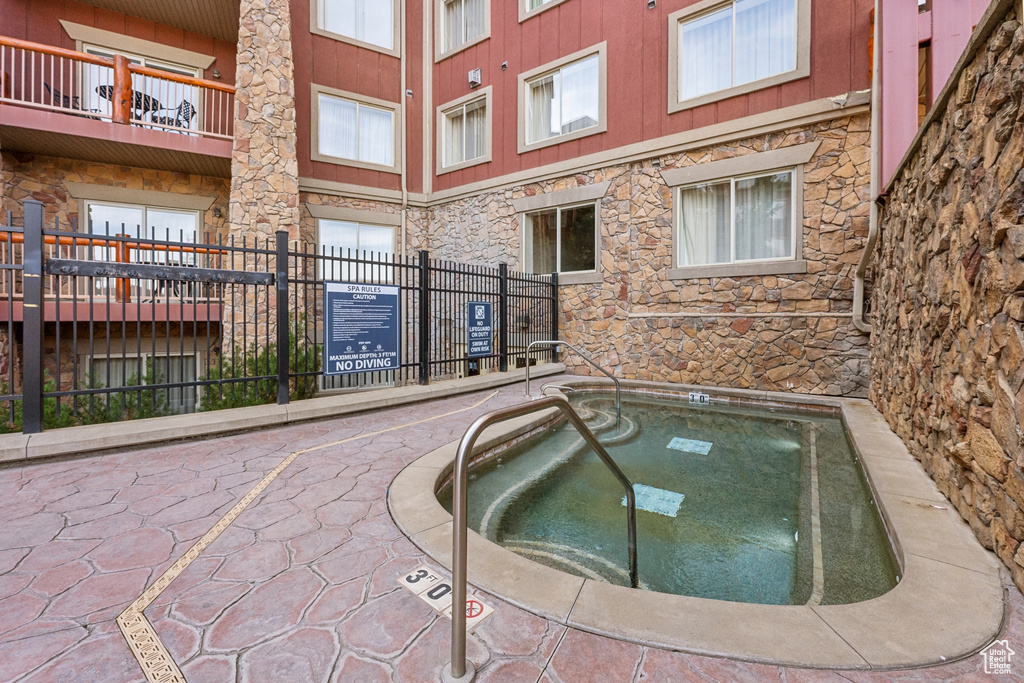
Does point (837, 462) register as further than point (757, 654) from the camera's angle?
Yes

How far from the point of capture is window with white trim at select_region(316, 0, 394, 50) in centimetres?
1115

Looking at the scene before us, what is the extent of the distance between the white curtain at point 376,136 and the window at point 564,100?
412cm

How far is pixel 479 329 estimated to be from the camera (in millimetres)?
8570

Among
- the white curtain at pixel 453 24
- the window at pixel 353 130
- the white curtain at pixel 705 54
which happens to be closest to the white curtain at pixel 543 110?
the white curtain at pixel 705 54

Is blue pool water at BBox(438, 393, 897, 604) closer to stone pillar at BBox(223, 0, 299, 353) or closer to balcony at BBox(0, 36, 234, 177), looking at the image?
stone pillar at BBox(223, 0, 299, 353)

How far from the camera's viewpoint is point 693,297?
8562mm

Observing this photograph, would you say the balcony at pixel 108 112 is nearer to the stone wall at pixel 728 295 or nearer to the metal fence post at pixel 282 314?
the metal fence post at pixel 282 314

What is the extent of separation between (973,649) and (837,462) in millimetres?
3393

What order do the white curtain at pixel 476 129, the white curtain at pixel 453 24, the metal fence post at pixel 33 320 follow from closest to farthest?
1. the metal fence post at pixel 33 320
2. the white curtain at pixel 476 129
3. the white curtain at pixel 453 24

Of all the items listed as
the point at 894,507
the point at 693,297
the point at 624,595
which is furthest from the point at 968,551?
the point at 693,297

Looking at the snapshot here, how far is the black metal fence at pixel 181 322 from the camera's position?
14.3 feet

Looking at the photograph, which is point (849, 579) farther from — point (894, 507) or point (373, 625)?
point (373, 625)

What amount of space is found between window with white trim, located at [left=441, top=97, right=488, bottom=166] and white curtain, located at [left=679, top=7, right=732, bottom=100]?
5.27 meters

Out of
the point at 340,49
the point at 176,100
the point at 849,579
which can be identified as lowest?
the point at 849,579
